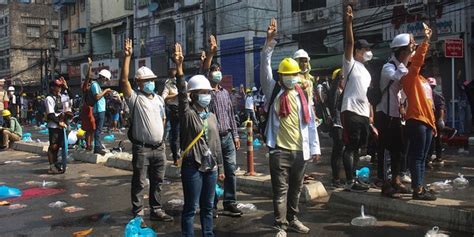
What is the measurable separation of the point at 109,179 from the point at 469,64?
49.6ft

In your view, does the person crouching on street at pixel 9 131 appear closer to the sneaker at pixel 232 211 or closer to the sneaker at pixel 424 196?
the sneaker at pixel 232 211

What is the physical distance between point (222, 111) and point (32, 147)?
9.64 metres

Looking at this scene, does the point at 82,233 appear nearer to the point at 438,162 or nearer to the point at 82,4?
the point at 438,162

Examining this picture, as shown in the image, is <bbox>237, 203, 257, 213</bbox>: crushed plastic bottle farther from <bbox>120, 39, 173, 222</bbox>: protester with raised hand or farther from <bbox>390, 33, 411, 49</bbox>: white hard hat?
<bbox>390, 33, 411, 49</bbox>: white hard hat

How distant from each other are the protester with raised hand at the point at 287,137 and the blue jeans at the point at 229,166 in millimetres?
972

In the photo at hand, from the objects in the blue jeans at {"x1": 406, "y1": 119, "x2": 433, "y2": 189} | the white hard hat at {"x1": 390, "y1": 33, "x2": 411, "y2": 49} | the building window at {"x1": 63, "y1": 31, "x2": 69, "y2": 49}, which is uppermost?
the building window at {"x1": 63, "y1": 31, "x2": 69, "y2": 49}

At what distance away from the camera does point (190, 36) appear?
33094 millimetres

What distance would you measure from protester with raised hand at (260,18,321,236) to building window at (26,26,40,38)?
5677cm

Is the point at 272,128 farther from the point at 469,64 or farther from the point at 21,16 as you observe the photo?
the point at 21,16

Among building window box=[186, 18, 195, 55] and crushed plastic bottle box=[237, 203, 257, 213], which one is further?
building window box=[186, 18, 195, 55]

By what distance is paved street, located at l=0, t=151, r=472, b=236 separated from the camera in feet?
17.7

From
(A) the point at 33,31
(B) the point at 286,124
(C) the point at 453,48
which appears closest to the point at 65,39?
(A) the point at 33,31

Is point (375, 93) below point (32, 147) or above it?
above

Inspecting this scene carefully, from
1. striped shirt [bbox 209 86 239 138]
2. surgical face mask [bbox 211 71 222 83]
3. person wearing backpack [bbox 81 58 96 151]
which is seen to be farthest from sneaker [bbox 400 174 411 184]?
person wearing backpack [bbox 81 58 96 151]
